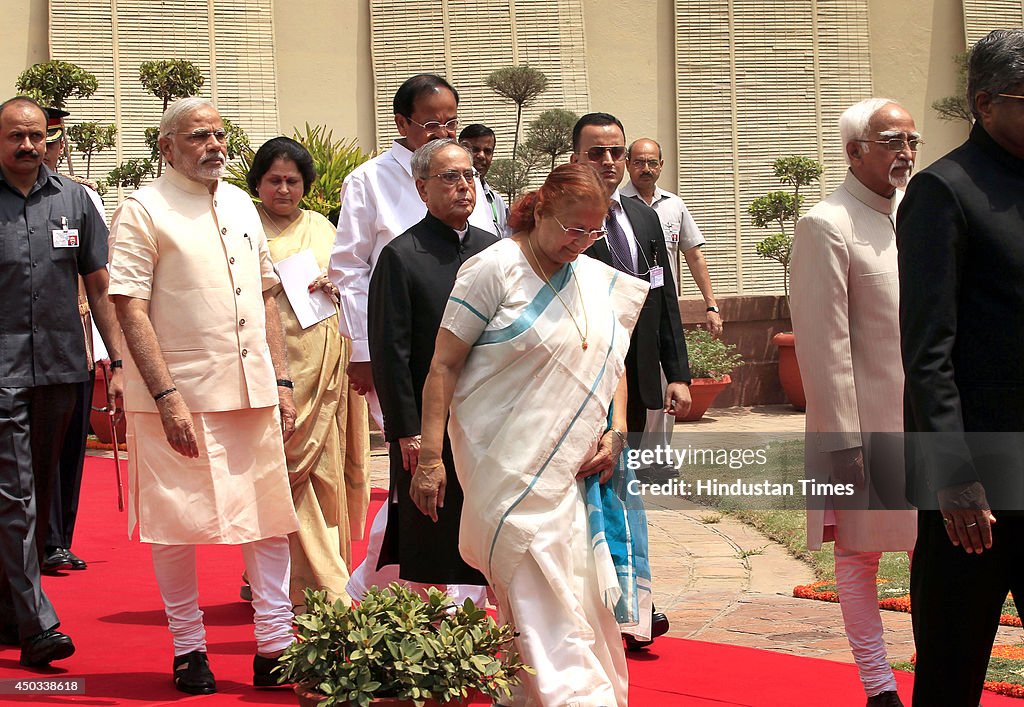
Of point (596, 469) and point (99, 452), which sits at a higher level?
point (596, 469)

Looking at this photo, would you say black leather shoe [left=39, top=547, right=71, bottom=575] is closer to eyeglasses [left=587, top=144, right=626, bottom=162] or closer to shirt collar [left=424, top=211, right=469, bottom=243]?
shirt collar [left=424, top=211, right=469, bottom=243]

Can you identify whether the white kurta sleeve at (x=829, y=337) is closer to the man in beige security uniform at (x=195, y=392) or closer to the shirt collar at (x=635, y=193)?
the man in beige security uniform at (x=195, y=392)

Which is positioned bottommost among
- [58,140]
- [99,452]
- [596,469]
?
[99,452]


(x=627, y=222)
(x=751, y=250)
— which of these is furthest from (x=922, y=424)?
(x=751, y=250)

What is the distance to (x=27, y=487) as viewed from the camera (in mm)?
5160

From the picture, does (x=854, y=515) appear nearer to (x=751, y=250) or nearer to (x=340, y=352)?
(x=340, y=352)

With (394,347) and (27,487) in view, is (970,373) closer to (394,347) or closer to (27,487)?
(394,347)

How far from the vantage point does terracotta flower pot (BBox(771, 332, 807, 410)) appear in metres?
13.0

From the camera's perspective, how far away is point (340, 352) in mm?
6004

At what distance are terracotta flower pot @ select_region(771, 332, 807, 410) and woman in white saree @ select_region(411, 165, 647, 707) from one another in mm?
9148

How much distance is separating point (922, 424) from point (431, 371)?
1.43 metres

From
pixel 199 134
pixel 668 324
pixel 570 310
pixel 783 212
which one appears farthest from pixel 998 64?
pixel 783 212

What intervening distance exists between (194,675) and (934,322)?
8.77 ft

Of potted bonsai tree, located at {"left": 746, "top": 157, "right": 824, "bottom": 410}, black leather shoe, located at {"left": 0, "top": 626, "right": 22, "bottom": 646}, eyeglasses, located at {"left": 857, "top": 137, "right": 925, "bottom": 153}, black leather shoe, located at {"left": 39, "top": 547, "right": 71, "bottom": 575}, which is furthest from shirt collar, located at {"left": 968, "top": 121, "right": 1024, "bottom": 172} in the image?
potted bonsai tree, located at {"left": 746, "top": 157, "right": 824, "bottom": 410}
